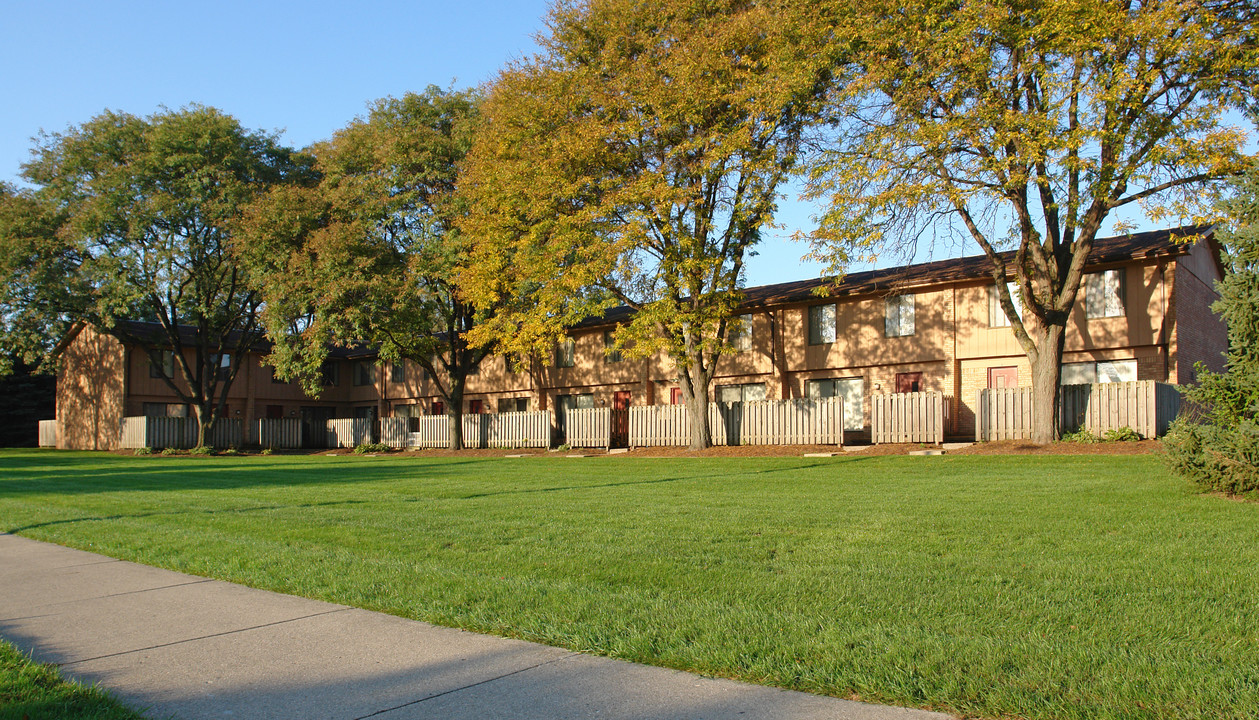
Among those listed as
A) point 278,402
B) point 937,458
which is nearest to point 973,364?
point 937,458

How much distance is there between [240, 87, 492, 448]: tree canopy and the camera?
3219 cm

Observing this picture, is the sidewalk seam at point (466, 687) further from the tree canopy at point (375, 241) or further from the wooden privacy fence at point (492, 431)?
the wooden privacy fence at point (492, 431)

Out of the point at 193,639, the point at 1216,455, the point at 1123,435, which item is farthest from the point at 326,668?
the point at 1123,435

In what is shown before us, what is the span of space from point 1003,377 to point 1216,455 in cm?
1745

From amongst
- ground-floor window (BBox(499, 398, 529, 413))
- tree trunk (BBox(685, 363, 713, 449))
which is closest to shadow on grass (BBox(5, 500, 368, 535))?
tree trunk (BBox(685, 363, 713, 449))

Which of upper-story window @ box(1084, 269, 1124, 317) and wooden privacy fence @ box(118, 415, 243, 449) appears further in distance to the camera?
wooden privacy fence @ box(118, 415, 243, 449)

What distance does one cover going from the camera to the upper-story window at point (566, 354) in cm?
3884

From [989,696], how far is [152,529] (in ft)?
31.4

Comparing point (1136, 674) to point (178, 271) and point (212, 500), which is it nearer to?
point (212, 500)

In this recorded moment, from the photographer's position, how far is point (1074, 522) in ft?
28.9

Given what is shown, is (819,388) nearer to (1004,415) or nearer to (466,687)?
(1004,415)

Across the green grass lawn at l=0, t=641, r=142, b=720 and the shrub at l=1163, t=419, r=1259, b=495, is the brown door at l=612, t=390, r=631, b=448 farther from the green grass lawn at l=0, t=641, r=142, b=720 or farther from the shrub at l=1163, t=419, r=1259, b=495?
the green grass lawn at l=0, t=641, r=142, b=720

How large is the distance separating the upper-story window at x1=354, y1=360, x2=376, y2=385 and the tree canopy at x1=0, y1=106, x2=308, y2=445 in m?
11.5

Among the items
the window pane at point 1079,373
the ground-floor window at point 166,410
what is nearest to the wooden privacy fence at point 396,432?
the ground-floor window at point 166,410
